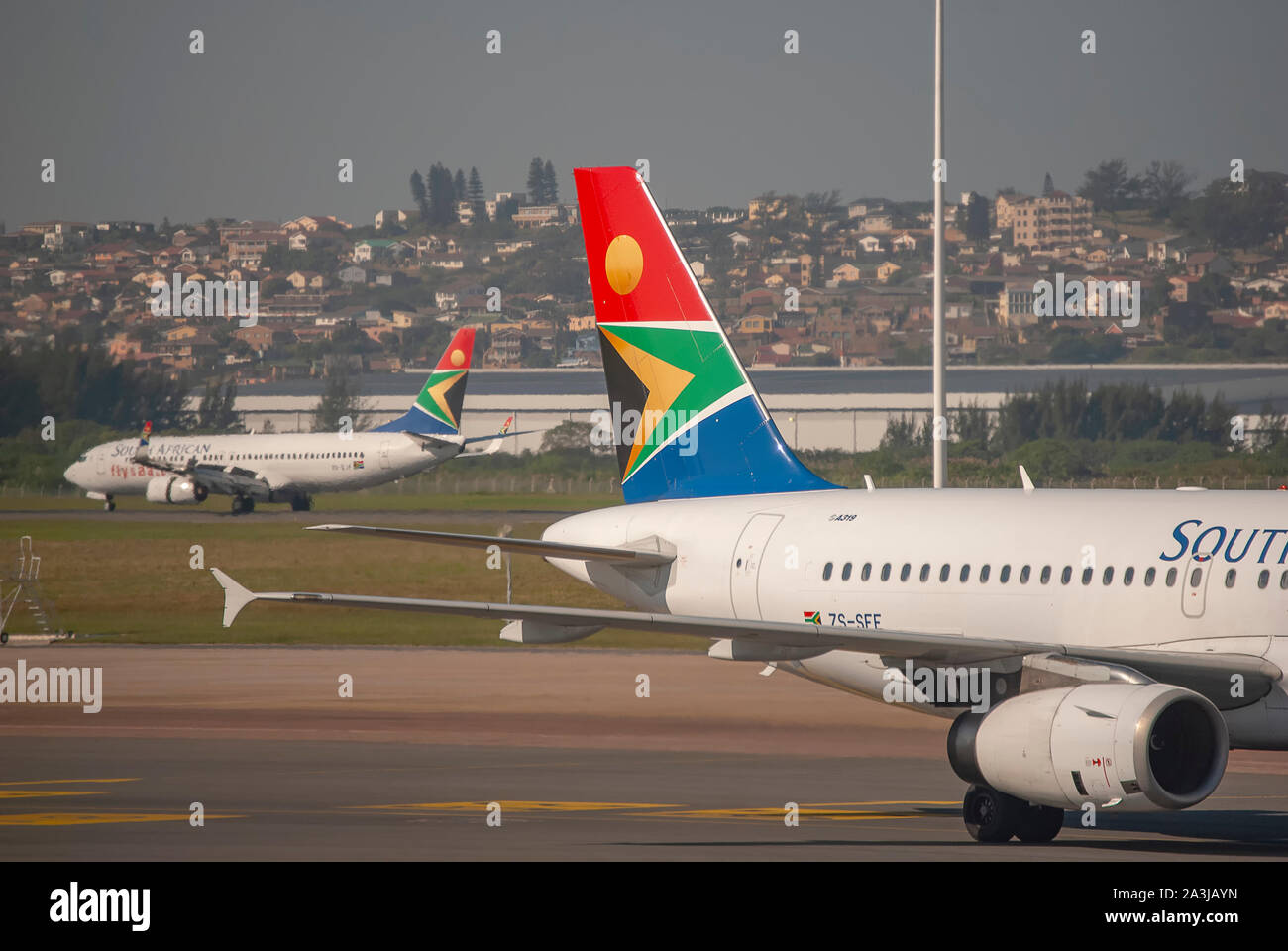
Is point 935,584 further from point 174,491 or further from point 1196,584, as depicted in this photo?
point 174,491

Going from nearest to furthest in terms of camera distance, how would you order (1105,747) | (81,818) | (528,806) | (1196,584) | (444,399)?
(1105,747)
(1196,584)
(81,818)
(528,806)
(444,399)

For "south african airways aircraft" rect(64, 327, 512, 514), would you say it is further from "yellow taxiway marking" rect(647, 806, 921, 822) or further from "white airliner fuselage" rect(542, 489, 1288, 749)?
"yellow taxiway marking" rect(647, 806, 921, 822)

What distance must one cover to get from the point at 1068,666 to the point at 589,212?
1205 cm

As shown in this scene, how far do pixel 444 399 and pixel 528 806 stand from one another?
92324mm

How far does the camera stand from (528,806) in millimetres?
23016

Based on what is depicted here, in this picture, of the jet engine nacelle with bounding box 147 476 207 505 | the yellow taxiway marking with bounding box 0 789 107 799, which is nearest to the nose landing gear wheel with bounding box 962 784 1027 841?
the yellow taxiway marking with bounding box 0 789 107 799

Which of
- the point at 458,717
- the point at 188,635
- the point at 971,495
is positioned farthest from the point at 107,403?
the point at 971,495

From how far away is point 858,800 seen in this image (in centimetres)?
2386

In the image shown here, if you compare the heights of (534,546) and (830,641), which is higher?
(534,546)

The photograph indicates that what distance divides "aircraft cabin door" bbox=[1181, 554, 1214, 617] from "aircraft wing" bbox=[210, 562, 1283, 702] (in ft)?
2.03

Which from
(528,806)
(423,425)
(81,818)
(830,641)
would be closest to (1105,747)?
(830,641)
